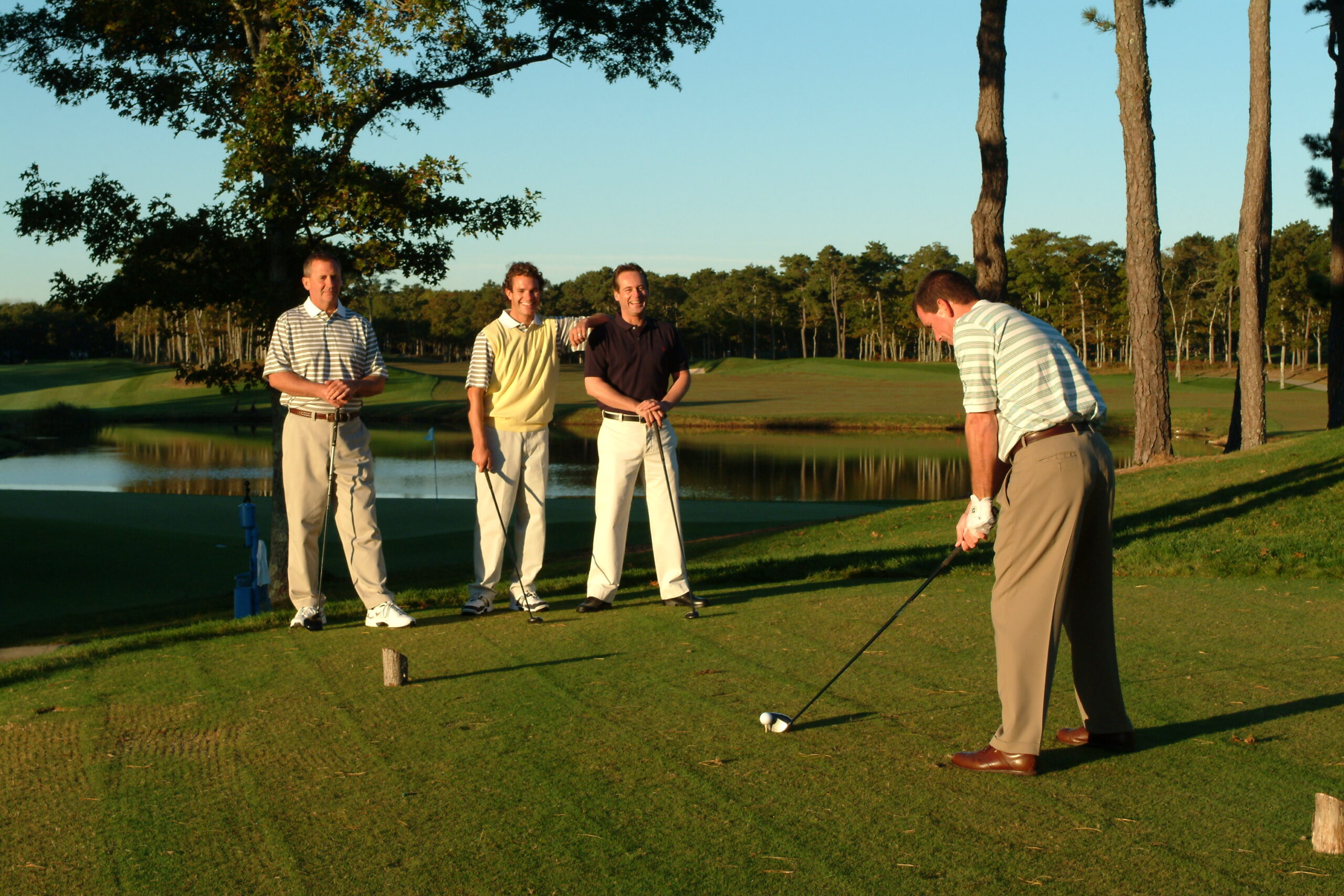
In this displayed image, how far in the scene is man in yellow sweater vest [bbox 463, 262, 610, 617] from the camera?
7.43 metres

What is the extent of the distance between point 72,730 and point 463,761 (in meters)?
1.72

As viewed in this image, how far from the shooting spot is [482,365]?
7.43 meters

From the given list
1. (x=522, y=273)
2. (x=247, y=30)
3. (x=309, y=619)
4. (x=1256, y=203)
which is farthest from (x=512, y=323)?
(x=1256, y=203)

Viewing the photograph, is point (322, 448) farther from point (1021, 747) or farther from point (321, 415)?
point (1021, 747)

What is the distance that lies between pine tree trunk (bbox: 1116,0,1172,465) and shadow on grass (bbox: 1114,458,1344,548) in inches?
172

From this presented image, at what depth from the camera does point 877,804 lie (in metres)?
3.72

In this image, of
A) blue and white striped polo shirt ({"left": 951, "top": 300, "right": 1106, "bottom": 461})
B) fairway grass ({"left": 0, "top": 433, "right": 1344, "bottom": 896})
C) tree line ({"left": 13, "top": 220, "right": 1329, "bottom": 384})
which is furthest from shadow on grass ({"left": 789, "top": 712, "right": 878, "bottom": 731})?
tree line ({"left": 13, "top": 220, "right": 1329, "bottom": 384})

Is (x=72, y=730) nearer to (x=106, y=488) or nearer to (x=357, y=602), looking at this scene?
(x=357, y=602)

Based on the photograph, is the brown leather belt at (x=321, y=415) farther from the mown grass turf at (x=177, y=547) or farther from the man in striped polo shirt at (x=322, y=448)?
the mown grass turf at (x=177, y=547)

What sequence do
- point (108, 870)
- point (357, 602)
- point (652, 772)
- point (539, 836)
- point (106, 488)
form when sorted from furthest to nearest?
point (106, 488), point (357, 602), point (652, 772), point (539, 836), point (108, 870)

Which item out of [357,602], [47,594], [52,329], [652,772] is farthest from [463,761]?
[52,329]

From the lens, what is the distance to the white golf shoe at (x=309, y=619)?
6883 mm

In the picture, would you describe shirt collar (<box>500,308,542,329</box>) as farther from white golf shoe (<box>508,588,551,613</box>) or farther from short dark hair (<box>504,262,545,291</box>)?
white golf shoe (<box>508,588,551,613</box>)

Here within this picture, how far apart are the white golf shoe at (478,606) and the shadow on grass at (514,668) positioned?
64.2 inches
